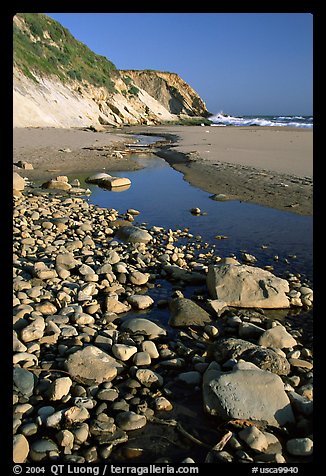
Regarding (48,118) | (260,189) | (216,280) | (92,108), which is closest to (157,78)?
(92,108)

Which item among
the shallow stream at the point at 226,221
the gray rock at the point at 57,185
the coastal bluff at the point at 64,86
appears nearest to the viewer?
the shallow stream at the point at 226,221

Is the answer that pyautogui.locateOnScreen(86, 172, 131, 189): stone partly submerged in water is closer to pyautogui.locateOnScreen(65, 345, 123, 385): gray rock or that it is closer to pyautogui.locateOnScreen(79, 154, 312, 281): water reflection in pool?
pyautogui.locateOnScreen(79, 154, 312, 281): water reflection in pool

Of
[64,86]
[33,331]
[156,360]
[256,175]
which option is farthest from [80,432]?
[64,86]

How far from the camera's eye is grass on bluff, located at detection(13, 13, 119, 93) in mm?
29172

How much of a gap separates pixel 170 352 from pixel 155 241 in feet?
9.60

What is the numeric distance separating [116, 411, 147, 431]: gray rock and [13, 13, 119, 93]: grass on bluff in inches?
1157

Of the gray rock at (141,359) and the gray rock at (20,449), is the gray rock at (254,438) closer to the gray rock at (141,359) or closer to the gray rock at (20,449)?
the gray rock at (141,359)

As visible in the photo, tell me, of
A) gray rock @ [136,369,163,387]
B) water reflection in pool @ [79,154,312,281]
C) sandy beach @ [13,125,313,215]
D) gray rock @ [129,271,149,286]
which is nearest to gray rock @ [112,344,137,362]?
gray rock @ [136,369,163,387]

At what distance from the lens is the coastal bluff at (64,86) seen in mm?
25419

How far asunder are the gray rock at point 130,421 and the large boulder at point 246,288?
5.96 feet

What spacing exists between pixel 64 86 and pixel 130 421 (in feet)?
115

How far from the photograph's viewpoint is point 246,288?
12.6 ft

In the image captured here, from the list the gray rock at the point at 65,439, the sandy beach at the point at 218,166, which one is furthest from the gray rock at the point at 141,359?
the sandy beach at the point at 218,166
